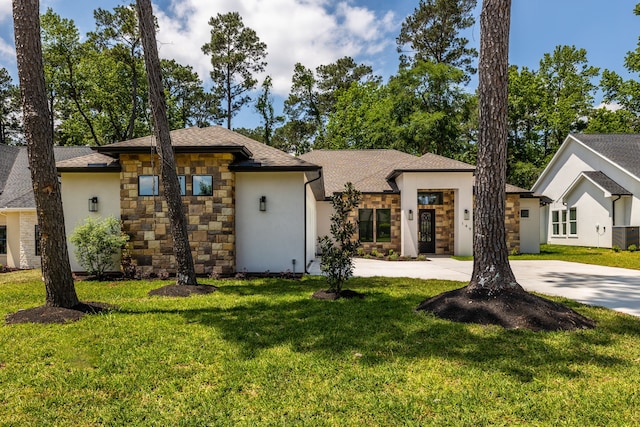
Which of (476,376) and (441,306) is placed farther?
(441,306)

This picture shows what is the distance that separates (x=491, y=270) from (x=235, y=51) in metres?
28.8

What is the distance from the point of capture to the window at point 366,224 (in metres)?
16.5

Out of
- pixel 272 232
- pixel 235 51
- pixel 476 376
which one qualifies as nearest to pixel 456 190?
pixel 272 232

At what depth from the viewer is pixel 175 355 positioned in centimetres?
400

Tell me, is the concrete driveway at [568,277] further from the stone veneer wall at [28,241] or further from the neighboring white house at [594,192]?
the stone veneer wall at [28,241]

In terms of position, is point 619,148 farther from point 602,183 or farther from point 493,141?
point 493,141

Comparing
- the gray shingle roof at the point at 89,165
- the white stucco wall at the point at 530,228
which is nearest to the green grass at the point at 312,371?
the gray shingle roof at the point at 89,165

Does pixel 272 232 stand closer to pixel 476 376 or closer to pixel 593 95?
pixel 476 376

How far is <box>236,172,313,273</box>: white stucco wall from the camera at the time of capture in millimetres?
10266

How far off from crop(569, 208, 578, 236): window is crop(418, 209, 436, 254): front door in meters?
10.4

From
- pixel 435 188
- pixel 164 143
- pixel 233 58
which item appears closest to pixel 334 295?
pixel 164 143

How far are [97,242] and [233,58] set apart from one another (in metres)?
23.5

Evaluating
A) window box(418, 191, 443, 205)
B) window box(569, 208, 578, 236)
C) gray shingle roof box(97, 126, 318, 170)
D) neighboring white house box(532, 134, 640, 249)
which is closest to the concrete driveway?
gray shingle roof box(97, 126, 318, 170)

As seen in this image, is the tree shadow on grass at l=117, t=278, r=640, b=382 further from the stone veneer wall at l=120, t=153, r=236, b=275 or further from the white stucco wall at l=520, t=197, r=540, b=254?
the white stucco wall at l=520, t=197, r=540, b=254
